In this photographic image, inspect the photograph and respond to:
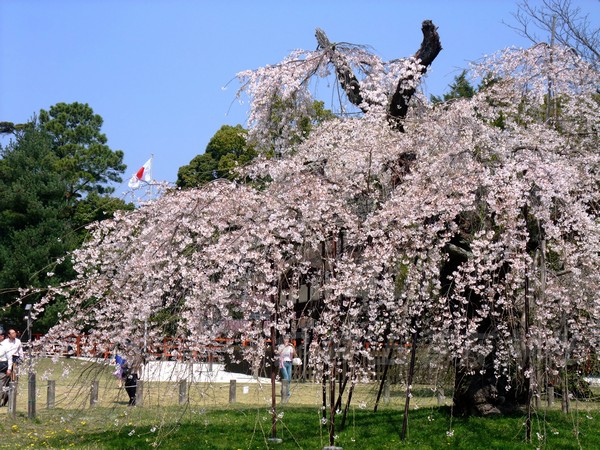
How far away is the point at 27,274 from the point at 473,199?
21767 millimetres

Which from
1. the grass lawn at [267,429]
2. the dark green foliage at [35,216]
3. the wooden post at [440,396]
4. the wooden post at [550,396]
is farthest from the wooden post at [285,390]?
the dark green foliage at [35,216]

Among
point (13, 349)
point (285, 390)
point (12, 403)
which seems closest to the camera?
point (12, 403)

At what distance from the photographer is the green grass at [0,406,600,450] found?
8.12m

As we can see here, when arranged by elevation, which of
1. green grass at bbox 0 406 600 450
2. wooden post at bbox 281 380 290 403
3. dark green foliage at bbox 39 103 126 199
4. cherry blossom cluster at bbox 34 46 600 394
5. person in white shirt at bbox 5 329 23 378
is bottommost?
green grass at bbox 0 406 600 450

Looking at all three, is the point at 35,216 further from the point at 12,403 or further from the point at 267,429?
the point at 267,429

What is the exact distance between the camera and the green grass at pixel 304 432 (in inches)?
320

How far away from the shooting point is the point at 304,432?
29.2ft

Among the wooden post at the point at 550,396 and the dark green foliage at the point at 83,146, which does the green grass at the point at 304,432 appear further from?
the dark green foliage at the point at 83,146

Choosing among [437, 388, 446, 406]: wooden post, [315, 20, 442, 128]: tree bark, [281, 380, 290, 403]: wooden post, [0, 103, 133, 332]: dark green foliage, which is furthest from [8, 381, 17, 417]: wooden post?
[0, 103, 133, 332]: dark green foliage

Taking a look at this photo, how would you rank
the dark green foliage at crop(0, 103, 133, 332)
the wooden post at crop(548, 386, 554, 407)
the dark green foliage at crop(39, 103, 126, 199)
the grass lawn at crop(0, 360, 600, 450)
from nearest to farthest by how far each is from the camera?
the grass lawn at crop(0, 360, 600, 450)
the wooden post at crop(548, 386, 554, 407)
the dark green foliage at crop(0, 103, 133, 332)
the dark green foliage at crop(39, 103, 126, 199)

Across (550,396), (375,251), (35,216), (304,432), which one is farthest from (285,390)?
(35,216)

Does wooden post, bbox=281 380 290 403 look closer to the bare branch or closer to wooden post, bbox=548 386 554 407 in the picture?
wooden post, bbox=548 386 554 407

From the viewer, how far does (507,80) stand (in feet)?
35.0

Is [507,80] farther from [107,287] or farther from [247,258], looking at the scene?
[107,287]
